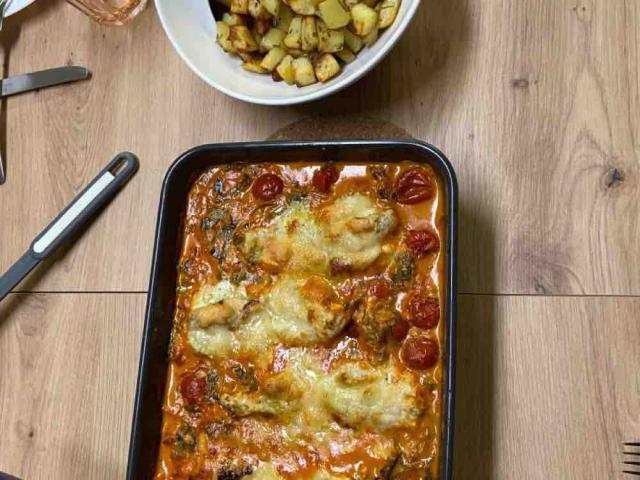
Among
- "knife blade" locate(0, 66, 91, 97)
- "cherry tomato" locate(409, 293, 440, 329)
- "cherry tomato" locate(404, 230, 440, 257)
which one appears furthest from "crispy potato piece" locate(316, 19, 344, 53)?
"knife blade" locate(0, 66, 91, 97)

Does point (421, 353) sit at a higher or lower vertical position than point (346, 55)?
lower

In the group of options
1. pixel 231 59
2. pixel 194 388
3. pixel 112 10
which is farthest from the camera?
pixel 112 10

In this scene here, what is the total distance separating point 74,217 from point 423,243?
32.9 inches

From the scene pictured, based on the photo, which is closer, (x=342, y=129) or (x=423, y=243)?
(x=423, y=243)

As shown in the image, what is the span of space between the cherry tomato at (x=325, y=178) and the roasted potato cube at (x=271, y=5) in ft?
1.07

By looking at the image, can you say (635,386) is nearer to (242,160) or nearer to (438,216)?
(438,216)

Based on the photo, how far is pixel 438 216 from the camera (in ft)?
4.43

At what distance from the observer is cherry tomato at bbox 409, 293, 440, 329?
1.31 metres

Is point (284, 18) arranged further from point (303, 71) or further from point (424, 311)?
point (424, 311)

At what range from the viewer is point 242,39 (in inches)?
56.7

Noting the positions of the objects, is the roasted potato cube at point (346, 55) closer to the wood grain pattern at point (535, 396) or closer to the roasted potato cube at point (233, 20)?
the roasted potato cube at point (233, 20)

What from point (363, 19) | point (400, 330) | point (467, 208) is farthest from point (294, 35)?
point (400, 330)

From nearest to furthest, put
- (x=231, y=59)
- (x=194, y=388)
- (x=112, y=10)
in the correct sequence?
(x=194, y=388)
(x=231, y=59)
(x=112, y=10)

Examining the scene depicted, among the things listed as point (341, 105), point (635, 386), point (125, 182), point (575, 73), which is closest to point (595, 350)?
point (635, 386)
